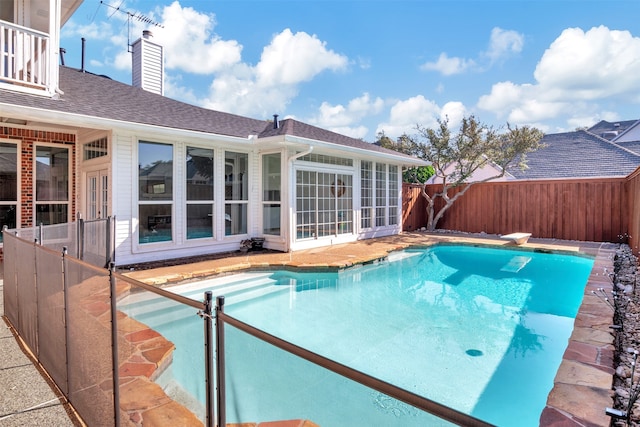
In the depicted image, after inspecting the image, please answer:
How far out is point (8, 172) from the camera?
24.5 ft

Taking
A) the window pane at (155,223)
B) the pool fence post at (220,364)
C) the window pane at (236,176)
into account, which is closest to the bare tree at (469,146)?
the window pane at (236,176)

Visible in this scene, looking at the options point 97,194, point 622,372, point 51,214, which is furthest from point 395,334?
point 51,214

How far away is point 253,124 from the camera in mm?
11328

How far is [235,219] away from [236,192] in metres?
0.70

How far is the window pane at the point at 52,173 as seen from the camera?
26.0 ft

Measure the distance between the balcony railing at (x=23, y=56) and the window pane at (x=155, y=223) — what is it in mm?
2897

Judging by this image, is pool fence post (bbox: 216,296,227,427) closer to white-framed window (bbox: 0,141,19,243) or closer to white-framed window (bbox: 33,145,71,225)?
white-framed window (bbox: 0,141,19,243)

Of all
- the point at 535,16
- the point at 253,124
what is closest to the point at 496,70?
the point at 535,16

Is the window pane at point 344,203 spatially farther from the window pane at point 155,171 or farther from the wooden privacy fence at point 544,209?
the window pane at point 155,171

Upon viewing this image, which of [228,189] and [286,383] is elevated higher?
[228,189]

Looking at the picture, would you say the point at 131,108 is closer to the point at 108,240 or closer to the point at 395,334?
the point at 108,240

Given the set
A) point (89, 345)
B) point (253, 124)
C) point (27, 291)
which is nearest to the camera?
point (89, 345)

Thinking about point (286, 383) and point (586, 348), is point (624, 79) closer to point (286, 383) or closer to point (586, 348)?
point (586, 348)

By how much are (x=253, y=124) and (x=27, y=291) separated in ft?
28.5
